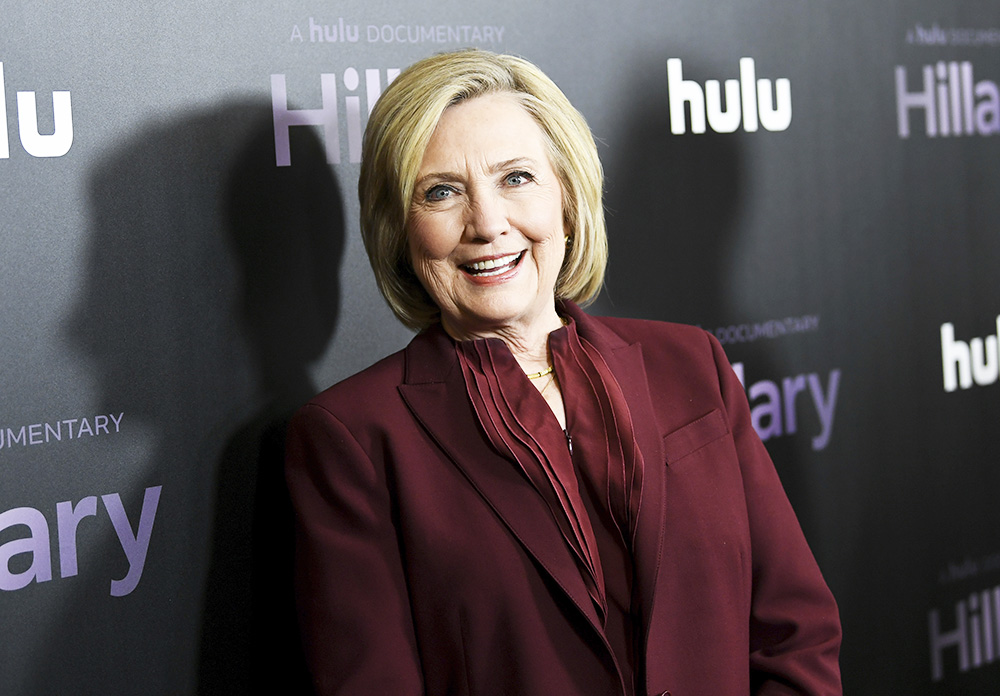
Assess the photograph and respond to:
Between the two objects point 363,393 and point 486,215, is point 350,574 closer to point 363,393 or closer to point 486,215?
point 363,393

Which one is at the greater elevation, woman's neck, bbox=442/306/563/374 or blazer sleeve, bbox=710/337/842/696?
woman's neck, bbox=442/306/563/374

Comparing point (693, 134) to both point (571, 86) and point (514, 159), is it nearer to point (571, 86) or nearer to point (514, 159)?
point (571, 86)

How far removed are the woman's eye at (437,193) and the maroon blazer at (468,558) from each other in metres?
0.20

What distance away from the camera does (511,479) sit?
1.36 meters

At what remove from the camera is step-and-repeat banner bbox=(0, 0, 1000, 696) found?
148 cm

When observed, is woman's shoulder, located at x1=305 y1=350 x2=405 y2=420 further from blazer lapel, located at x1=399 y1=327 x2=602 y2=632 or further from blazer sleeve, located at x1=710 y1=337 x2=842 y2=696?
blazer sleeve, located at x1=710 y1=337 x2=842 y2=696

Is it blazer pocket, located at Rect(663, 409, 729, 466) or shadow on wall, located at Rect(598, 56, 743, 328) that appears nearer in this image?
blazer pocket, located at Rect(663, 409, 729, 466)

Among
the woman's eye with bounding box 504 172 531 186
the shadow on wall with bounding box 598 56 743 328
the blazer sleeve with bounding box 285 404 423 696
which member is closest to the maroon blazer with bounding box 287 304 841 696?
the blazer sleeve with bounding box 285 404 423 696

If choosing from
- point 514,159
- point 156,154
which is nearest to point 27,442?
point 156,154

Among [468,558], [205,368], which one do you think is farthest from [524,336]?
[205,368]

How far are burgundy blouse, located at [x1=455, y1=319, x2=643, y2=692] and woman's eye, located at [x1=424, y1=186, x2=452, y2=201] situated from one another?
20cm

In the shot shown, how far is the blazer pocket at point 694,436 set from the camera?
145cm

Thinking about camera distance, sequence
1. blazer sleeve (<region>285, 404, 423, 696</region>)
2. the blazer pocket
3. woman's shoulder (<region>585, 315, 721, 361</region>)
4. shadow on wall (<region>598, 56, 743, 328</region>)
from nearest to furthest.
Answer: blazer sleeve (<region>285, 404, 423, 696</region>) → the blazer pocket → woman's shoulder (<region>585, 315, 721, 361</region>) → shadow on wall (<region>598, 56, 743, 328</region>)

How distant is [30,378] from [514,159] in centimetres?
73
